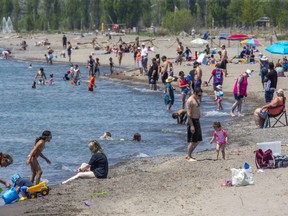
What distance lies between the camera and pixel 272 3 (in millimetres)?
88562

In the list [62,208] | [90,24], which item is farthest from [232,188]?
[90,24]

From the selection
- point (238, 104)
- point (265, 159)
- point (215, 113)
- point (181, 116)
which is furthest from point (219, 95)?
point (265, 159)

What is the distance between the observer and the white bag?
43.7 ft

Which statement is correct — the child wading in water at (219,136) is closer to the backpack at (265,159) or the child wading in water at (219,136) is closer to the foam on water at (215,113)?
the backpack at (265,159)

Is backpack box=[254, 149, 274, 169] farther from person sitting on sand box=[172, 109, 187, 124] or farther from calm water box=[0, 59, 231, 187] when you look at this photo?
person sitting on sand box=[172, 109, 187, 124]

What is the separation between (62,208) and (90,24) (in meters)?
106

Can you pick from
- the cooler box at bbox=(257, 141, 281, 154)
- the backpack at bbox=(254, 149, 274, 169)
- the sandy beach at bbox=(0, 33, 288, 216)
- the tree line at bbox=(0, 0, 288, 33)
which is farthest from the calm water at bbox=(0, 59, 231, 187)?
the tree line at bbox=(0, 0, 288, 33)

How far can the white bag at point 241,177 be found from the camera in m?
13.3

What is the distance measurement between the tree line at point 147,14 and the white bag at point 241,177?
5988cm

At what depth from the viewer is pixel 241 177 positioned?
13289 millimetres

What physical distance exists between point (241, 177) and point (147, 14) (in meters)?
101

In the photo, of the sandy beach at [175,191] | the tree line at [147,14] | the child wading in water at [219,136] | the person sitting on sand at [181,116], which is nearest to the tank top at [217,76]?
the person sitting on sand at [181,116]

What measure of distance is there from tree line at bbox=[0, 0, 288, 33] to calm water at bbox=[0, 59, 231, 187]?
116 feet

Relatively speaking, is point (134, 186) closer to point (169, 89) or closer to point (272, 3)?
point (169, 89)
